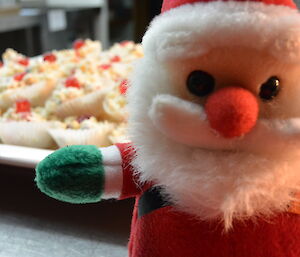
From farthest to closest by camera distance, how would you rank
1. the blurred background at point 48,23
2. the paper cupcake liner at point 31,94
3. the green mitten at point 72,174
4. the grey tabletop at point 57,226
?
1. the blurred background at point 48,23
2. the paper cupcake liner at point 31,94
3. the grey tabletop at point 57,226
4. the green mitten at point 72,174

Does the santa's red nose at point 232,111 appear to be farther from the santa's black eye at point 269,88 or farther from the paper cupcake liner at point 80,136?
the paper cupcake liner at point 80,136

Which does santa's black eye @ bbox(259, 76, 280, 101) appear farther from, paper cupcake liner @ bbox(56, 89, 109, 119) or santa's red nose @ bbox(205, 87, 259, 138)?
paper cupcake liner @ bbox(56, 89, 109, 119)

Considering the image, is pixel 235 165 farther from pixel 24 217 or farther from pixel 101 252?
pixel 24 217

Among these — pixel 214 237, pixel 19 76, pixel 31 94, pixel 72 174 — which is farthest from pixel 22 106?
pixel 214 237

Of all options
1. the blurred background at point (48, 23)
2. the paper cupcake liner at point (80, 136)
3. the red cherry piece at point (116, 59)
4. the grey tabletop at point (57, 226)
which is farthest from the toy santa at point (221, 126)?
the blurred background at point (48, 23)

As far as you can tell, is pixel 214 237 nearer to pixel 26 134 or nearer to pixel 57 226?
pixel 57 226

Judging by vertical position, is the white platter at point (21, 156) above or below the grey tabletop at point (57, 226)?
above

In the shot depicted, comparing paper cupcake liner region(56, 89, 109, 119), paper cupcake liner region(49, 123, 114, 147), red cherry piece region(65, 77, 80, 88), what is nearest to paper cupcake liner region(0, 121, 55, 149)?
paper cupcake liner region(49, 123, 114, 147)
